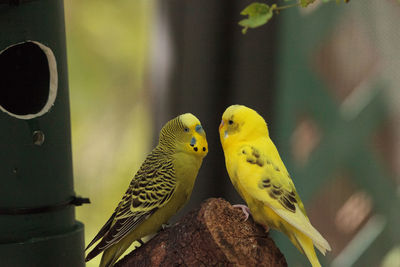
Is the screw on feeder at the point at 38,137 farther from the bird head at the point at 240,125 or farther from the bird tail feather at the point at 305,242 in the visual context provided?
the bird tail feather at the point at 305,242

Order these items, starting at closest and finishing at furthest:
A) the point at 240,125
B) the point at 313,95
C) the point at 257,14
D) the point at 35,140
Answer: the point at 257,14 → the point at 240,125 → the point at 35,140 → the point at 313,95

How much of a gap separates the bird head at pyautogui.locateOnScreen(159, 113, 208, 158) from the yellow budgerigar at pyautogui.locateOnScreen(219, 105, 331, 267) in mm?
62

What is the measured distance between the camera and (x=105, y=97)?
4.58 m

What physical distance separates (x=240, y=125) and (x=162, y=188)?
274 millimetres

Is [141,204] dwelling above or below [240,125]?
below

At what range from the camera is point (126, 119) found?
14.9 feet

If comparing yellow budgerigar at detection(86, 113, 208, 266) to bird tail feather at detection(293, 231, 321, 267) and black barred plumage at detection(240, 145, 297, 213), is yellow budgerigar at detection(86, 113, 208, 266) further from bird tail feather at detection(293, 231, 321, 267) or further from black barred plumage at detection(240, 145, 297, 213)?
bird tail feather at detection(293, 231, 321, 267)

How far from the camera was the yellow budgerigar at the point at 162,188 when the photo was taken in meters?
1.74

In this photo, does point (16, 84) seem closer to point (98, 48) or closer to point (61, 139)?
point (61, 139)

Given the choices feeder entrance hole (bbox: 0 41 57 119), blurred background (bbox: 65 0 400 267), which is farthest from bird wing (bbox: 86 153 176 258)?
→ blurred background (bbox: 65 0 400 267)

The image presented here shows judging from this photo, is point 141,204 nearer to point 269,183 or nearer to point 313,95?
point 269,183

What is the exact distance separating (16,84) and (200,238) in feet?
2.61

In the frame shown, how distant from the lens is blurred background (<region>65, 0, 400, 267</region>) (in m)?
2.81

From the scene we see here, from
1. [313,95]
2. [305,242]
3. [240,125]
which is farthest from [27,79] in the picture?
[313,95]
